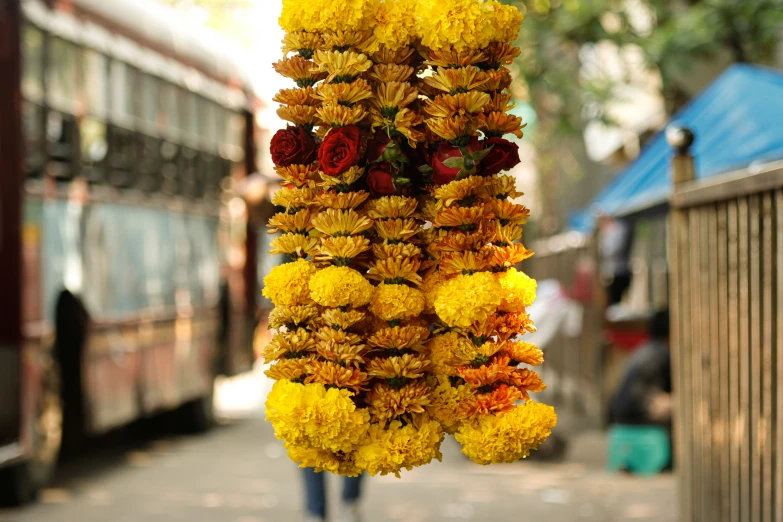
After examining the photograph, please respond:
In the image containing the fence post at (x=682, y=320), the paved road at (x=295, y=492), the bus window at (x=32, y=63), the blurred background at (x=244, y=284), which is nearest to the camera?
the blurred background at (x=244, y=284)

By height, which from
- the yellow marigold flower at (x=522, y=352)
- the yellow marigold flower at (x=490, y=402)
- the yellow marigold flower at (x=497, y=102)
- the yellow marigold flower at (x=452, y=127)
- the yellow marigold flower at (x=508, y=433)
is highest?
the yellow marigold flower at (x=497, y=102)

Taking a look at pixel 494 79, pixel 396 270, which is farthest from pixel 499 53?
pixel 396 270

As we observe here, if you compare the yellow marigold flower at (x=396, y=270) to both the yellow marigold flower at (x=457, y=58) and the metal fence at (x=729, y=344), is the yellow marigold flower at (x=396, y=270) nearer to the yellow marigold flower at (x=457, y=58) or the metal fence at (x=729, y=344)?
the yellow marigold flower at (x=457, y=58)

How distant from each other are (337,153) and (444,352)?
547mm

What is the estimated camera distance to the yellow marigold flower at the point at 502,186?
3348 millimetres

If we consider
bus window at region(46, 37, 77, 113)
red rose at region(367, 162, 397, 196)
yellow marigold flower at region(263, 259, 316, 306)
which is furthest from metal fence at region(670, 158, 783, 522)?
bus window at region(46, 37, 77, 113)

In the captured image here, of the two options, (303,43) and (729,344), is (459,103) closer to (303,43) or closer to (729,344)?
(303,43)

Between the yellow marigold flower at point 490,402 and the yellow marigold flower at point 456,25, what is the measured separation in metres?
0.83

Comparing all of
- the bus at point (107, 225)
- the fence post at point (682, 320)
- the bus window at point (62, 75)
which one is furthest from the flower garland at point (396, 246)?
the bus window at point (62, 75)

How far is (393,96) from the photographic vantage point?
334cm

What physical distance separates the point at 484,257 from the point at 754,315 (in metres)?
2.04

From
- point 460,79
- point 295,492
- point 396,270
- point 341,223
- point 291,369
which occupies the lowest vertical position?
point 295,492

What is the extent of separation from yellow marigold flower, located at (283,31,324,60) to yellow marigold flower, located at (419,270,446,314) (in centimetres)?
62

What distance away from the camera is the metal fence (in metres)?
4.83
